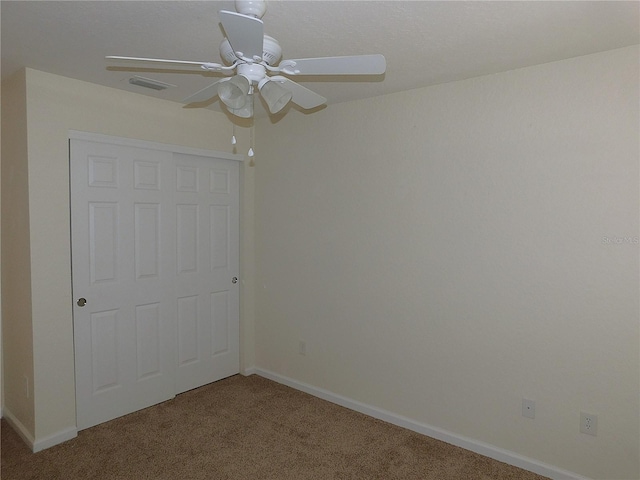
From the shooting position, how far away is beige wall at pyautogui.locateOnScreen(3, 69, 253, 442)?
2.84 meters

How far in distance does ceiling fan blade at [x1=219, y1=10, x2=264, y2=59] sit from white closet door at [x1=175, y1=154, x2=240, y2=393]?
226cm

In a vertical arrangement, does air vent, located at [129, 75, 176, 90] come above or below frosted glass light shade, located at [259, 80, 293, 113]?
above

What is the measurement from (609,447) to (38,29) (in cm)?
377

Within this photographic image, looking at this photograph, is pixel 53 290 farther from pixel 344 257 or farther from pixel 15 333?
pixel 344 257

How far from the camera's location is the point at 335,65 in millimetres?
1790

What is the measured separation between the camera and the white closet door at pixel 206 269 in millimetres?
3775

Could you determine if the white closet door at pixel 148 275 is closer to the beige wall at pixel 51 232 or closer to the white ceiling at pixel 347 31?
the beige wall at pixel 51 232

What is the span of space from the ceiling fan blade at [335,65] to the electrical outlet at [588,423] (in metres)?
2.27

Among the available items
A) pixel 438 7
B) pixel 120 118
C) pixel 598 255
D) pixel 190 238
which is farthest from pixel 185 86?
pixel 598 255

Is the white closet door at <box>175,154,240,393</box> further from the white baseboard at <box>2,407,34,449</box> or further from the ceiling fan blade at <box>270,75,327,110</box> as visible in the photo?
the ceiling fan blade at <box>270,75,327,110</box>

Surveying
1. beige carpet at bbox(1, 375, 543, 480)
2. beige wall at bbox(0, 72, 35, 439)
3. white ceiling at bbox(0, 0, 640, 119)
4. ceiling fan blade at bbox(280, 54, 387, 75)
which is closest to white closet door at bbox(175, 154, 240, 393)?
beige carpet at bbox(1, 375, 543, 480)

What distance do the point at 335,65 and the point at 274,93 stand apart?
295mm

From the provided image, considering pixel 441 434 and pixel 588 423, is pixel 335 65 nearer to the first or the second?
pixel 588 423

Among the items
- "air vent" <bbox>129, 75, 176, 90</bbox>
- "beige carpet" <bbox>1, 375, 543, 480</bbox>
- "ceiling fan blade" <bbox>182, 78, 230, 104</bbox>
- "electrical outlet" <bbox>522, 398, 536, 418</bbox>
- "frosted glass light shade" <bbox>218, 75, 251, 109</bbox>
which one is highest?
"air vent" <bbox>129, 75, 176, 90</bbox>
